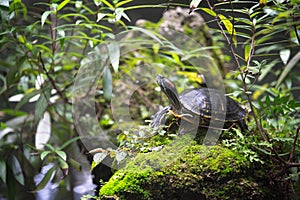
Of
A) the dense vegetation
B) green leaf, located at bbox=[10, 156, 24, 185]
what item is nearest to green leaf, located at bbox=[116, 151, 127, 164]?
the dense vegetation

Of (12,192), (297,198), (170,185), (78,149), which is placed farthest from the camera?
(78,149)

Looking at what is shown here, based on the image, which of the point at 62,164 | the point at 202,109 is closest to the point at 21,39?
the point at 62,164

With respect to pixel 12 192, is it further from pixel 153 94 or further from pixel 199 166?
pixel 199 166

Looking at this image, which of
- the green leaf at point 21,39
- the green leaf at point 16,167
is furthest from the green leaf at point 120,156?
the green leaf at point 16,167

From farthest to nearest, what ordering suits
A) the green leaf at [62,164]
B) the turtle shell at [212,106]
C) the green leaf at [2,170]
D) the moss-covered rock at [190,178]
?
the green leaf at [2,170] → the green leaf at [62,164] → the turtle shell at [212,106] → the moss-covered rock at [190,178]

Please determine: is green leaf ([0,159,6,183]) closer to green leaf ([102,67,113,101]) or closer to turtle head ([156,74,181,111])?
green leaf ([102,67,113,101])

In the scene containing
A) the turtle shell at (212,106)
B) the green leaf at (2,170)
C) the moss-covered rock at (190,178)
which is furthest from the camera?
the green leaf at (2,170)

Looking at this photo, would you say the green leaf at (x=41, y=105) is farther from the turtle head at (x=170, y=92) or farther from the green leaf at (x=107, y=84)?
the turtle head at (x=170, y=92)

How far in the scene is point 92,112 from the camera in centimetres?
189

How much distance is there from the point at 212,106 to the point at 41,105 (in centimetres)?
80

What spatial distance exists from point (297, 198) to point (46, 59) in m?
1.58

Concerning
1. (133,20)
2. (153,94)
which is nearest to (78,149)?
(153,94)

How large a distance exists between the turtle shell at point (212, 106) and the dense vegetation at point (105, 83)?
0.19ft

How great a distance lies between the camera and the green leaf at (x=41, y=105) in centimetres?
146
